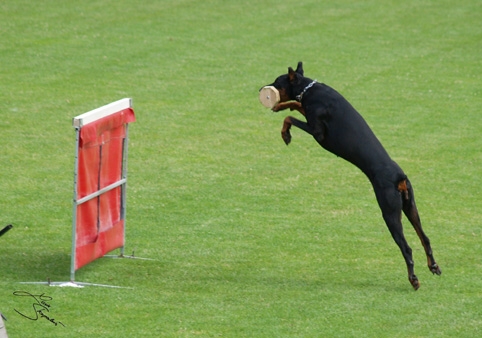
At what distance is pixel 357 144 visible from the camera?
10445mm

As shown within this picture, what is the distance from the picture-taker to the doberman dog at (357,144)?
10.4 meters

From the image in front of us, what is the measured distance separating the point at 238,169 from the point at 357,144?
4983 millimetres

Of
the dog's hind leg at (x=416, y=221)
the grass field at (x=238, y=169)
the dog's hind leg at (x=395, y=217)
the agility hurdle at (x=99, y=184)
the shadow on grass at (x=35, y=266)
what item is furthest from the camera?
the shadow on grass at (x=35, y=266)

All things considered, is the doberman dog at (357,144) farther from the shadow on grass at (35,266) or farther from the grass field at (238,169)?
the shadow on grass at (35,266)

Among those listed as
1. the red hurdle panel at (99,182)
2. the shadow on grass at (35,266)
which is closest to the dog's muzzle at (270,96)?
the red hurdle panel at (99,182)

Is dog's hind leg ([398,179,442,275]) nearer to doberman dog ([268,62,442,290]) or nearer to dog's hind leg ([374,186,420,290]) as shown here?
doberman dog ([268,62,442,290])

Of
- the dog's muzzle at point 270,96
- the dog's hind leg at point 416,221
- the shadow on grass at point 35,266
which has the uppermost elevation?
the dog's muzzle at point 270,96

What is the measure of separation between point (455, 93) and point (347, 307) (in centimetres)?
1121

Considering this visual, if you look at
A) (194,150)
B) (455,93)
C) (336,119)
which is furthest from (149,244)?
(455,93)

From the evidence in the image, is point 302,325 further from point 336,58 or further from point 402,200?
point 336,58

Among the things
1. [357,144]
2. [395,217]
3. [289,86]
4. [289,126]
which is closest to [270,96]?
[289,86]

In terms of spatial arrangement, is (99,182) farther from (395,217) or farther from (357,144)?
(395,217)

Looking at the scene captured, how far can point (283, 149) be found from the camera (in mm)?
16484

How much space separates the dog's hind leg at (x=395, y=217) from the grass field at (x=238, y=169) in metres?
0.28
